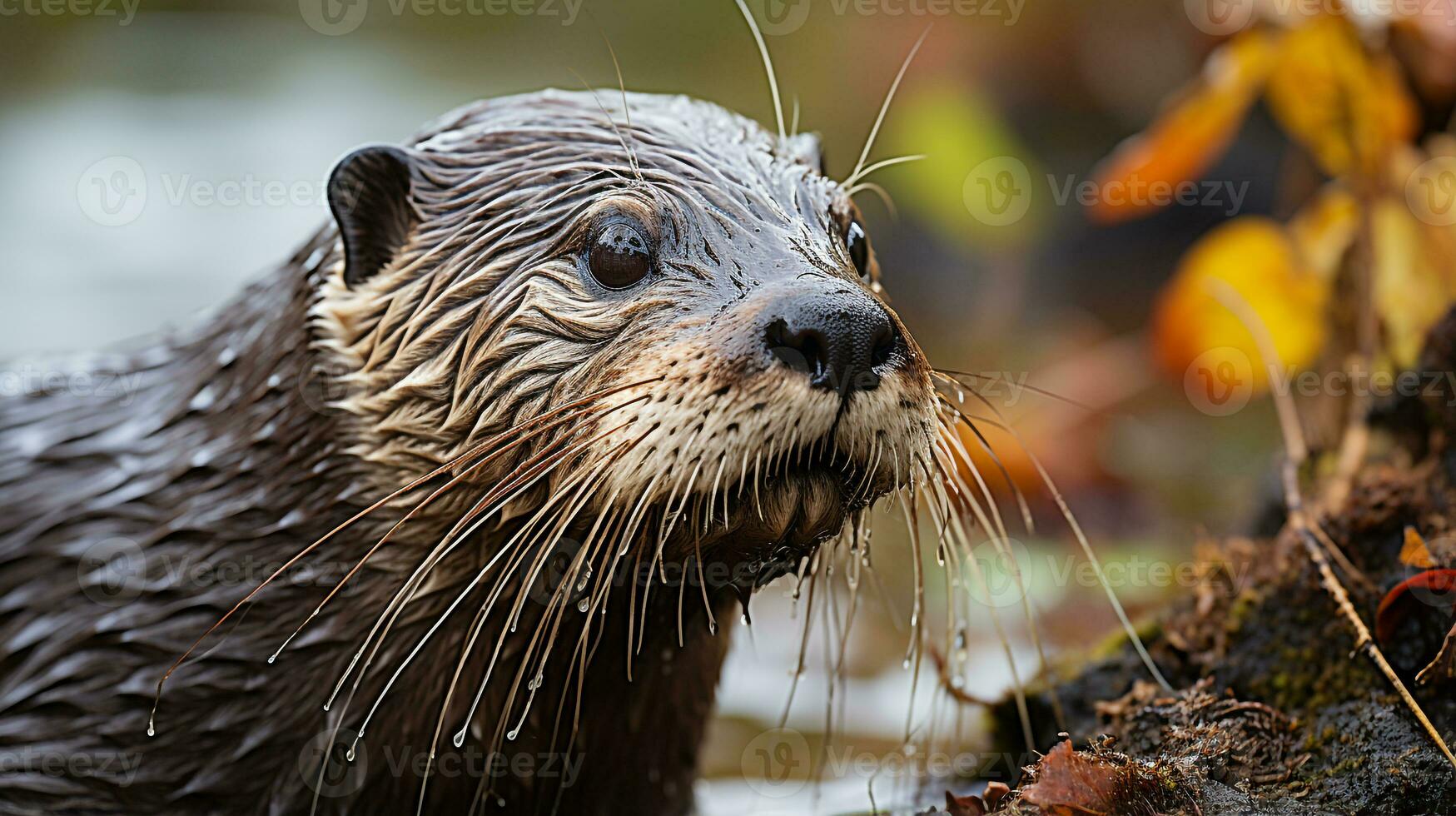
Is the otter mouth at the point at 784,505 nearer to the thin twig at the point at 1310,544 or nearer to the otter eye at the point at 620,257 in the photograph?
the otter eye at the point at 620,257

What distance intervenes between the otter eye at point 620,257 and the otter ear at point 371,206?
0.46 meters

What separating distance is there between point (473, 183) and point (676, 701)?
1.16 metres

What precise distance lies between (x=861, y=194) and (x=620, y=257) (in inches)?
240

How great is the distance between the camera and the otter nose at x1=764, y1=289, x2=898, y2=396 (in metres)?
2.03

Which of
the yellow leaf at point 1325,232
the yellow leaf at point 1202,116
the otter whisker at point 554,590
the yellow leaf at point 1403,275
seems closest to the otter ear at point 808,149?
the otter whisker at point 554,590

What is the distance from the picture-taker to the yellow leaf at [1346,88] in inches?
157

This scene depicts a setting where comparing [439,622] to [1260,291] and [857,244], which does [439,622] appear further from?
[1260,291]

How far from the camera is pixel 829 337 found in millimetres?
2025

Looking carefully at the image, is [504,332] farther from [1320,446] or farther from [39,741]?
[1320,446]

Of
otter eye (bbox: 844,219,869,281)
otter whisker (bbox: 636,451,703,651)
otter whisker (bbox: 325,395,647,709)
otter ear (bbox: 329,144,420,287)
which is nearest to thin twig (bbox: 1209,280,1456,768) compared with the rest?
otter eye (bbox: 844,219,869,281)

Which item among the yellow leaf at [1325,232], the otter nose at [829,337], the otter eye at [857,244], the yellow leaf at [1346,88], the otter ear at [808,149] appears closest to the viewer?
the otter nose at [829,337]

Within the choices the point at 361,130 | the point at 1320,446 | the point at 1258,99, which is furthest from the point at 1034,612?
the point at 361,130

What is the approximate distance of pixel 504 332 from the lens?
8.00 feet

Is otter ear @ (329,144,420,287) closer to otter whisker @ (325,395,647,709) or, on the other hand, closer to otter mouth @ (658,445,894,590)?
otter whisker @ (325,395,647,709)
